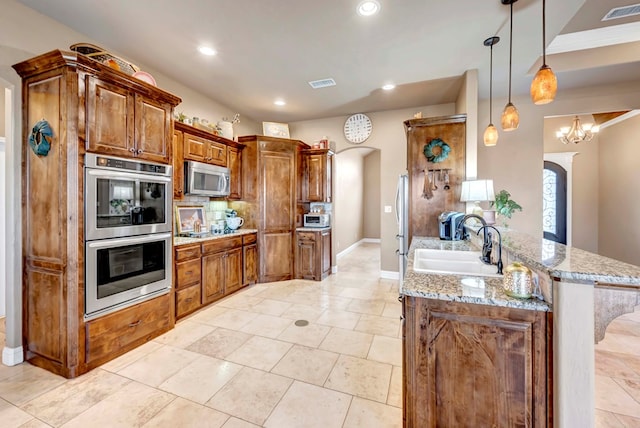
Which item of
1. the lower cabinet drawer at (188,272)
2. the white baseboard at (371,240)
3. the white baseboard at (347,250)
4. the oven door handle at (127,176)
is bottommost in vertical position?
the white baseboard at (347,250)

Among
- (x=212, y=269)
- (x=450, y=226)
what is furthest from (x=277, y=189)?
(x=450, y=226)

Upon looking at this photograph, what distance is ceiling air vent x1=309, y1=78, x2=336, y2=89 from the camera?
3.71 meters

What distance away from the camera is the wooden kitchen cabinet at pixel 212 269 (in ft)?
10.1

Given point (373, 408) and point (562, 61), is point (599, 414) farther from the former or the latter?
point (562, 61)

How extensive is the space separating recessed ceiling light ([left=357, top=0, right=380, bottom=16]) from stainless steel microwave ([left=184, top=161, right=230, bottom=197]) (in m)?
2.65

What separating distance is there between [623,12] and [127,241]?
511 centimetres

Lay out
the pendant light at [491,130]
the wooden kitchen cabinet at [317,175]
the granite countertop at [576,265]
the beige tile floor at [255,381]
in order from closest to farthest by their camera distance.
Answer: the granite countertop at [576,265] → the beige tile floor at [255,381] → the pendant light at [491,130] → the wooden kitchen cabinet at [317,175]

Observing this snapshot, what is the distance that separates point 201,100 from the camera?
13.7 feet

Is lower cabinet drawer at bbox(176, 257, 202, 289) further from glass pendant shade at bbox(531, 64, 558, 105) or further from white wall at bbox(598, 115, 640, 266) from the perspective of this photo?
white wall at bbox(598, 115, 640, 266)

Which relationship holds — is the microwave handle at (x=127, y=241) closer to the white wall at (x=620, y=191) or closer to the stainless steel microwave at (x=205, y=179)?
the stainless steel microwave at (x=205, y=179)

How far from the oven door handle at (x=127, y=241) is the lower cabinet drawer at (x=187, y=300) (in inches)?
29.2

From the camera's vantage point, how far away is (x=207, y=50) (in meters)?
2.97

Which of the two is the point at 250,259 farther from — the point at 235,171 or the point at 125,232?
the point at 125,232

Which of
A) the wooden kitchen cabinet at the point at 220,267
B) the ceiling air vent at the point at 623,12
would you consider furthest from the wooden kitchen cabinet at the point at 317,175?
the ceiling air vent at the point at 623,12
